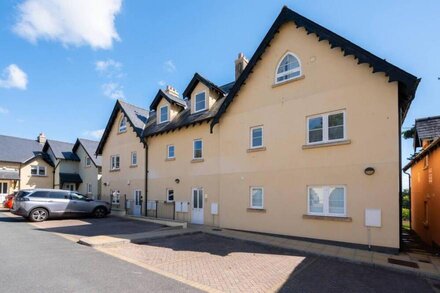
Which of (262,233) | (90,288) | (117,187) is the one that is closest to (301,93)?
(262,233)

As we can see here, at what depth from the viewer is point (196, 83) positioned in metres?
18.6

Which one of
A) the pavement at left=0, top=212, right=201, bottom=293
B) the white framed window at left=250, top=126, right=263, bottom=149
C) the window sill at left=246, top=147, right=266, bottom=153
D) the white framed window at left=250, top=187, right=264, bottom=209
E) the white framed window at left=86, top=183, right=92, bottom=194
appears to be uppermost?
the white framed window at left=250, top=126, right=263, bottom=149

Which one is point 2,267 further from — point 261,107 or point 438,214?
point 438,214

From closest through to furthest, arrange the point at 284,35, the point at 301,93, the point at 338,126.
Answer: the point at 338,126 → the point at 301,93 → the point at 284,35

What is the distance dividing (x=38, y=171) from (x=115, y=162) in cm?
1306

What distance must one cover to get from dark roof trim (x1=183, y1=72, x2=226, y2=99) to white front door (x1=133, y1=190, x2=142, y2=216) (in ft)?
27.2

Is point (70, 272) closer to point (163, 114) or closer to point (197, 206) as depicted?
point (197, 206)

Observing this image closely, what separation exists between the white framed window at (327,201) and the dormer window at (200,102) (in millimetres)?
8853

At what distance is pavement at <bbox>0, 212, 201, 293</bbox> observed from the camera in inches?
248

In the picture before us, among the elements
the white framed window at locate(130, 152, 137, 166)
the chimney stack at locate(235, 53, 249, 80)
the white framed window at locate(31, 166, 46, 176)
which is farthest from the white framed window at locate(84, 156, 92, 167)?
the chimney stack at locate(235, 53, 249, 80)

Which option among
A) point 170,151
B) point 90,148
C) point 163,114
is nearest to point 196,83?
point 163,114

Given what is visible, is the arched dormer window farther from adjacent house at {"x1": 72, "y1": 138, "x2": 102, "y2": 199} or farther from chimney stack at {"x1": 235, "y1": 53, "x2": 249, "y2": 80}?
adjacent house at {"x1": 72, "y1": 138, "x2": 102, "y2": 199}

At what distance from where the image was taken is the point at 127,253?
962cm

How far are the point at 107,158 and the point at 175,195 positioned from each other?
32.9ft
